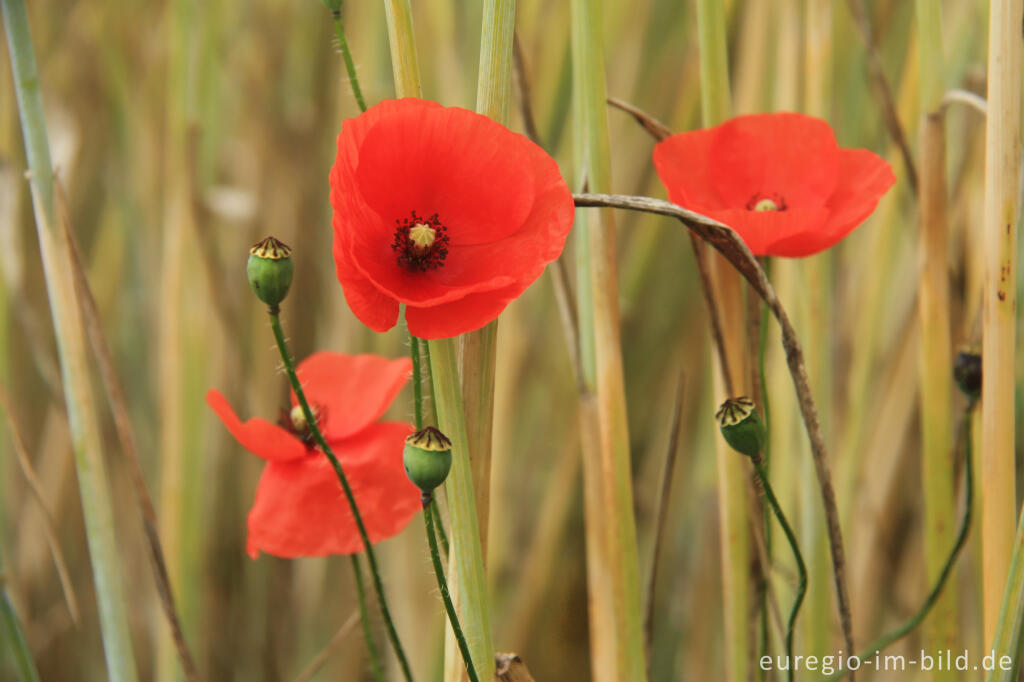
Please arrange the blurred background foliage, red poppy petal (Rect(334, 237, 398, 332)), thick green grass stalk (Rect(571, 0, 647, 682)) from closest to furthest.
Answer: red poppy petal (Rect(334, 237, 398, 332)) → thick green grass stalk (Rect(571, 0, 647, 682)) → the blurred background foliage

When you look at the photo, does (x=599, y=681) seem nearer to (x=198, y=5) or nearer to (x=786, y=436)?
(x=786, y=436)

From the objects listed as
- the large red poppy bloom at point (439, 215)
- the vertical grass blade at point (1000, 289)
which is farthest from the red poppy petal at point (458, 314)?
the vertical grass blade at point (1000, 289)

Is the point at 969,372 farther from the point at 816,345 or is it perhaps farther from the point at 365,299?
the point at 365,299

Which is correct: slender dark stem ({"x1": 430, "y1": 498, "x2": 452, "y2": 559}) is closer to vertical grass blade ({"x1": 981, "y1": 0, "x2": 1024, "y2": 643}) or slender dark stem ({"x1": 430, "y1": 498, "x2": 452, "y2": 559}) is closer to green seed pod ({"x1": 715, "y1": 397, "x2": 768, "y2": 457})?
green seed pod ({"x1": 715, "y1": 397, "x2": 768, "y2": 457})

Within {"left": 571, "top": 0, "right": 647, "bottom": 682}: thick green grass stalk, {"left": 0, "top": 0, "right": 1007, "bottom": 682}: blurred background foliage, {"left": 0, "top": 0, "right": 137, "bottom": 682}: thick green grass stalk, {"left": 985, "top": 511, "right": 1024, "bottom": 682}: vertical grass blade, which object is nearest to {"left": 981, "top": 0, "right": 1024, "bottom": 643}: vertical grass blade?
{"left": 985, "top": 511, "right": 1024, "bottom": 682}: vertical grass blade

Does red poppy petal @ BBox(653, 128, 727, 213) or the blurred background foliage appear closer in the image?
red poppy petal @ BBox(653, 128, 727, 213)

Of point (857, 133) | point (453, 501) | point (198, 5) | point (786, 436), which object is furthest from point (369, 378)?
point (857, 133)
